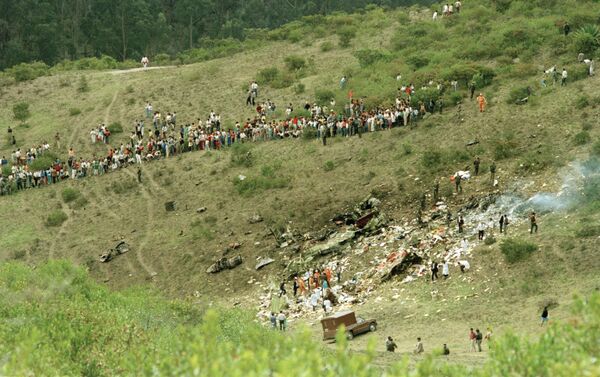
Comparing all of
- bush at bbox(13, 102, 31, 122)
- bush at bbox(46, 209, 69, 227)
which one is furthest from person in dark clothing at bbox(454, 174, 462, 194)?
bush at bbox(13, 102, 31, 122)

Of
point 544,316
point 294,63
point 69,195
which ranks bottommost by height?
point 69,195

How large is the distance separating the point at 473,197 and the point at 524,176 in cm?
273

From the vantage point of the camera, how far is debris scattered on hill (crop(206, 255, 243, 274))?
49375mm

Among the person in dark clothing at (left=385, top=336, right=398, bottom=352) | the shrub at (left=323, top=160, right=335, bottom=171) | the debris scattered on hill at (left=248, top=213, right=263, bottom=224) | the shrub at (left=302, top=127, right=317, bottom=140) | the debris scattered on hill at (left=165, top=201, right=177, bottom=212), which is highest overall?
the shrub at (left=302, top=127, right=317, bottom=140)

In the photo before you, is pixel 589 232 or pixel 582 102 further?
pixel 582 102

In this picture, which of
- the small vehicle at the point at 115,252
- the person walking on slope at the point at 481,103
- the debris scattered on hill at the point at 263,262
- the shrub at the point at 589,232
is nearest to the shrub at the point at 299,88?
the person walking on slope at the point at 481,103

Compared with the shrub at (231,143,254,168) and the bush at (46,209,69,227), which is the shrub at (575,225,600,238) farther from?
the bush at (46,209,69,227)

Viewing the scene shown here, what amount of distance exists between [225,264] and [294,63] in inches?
1283

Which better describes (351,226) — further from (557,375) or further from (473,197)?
(557,375)

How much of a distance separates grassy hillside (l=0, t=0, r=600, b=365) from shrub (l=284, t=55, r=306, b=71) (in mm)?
549

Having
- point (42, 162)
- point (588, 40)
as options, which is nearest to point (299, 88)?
point (42, 162)

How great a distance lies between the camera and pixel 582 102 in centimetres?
5356

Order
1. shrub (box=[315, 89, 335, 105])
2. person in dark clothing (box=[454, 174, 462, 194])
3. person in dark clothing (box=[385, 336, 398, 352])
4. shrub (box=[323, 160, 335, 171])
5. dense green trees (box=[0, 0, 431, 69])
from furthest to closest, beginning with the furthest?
dense green trees (box=[0, 0, 431, 69]) < shrub (box=[315, 89, 335, 105]) < shrub (box=[323, 160, 335, 171]) < person in dark clothing (box=[454, 174, 462, 194]) < person in dark clothing (box=[385, 336, 398, 352])

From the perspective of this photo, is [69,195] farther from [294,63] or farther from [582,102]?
[582,102]
